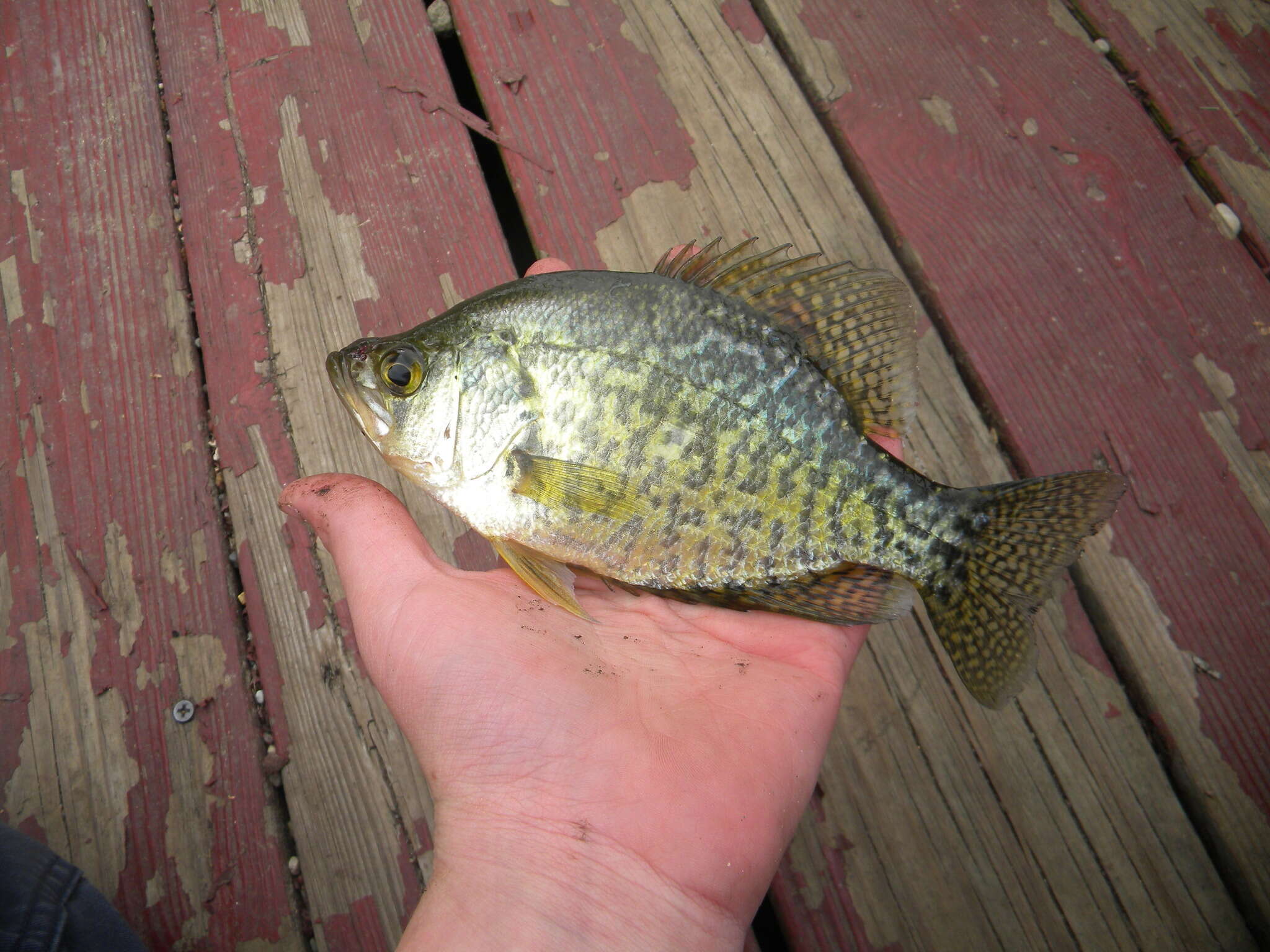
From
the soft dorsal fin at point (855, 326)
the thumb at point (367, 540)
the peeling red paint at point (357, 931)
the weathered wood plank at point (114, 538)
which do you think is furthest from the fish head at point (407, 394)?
the peeling red paint at point (357, 931)

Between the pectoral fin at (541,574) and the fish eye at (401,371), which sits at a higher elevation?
the fish eye at (401,371)

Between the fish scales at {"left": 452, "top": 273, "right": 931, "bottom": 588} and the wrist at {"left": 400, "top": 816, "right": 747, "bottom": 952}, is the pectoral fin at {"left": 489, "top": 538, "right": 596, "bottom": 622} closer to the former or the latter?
the fish scales at {"left": 452, "top": 273, "right": 931, "bottom": 588}

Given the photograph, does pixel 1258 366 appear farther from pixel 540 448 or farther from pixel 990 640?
pixel 540 448

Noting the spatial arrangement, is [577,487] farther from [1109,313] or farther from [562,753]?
[1109,313]

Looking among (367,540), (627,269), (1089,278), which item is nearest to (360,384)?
(367,540)

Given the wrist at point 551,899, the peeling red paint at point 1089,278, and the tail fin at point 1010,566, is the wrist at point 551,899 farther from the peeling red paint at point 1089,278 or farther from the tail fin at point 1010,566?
the peeling red paint at point 1089,278

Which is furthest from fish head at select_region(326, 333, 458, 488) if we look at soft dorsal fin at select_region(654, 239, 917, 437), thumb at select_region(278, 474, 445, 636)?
soft dorsal fin at select_region(654, 239, 917, 437)
